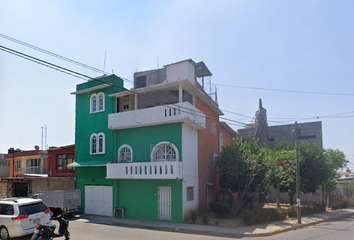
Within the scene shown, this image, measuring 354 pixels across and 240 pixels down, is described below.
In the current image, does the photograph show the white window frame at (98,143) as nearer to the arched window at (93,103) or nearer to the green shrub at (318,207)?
the arched window at (93,103)

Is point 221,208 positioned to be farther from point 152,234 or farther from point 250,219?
point 152,234

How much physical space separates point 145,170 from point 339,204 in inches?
770

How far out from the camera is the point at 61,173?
27203mm

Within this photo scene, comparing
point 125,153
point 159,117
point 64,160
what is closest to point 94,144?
point 125,153

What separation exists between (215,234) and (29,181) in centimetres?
1832

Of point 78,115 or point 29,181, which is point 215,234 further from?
point 29,181

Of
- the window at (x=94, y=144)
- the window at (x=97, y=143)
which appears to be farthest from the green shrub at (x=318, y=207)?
the window at (x=94, y=144)

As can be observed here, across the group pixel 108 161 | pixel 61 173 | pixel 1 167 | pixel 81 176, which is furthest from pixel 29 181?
pixel 1 167

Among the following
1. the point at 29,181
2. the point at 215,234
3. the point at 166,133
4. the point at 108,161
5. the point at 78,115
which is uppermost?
the point at 78,115

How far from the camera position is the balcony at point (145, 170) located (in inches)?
661

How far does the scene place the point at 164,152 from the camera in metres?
18.6

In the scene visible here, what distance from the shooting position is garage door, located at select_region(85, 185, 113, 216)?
20442 mm

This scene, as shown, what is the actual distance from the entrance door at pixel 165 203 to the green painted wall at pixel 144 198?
0.28 metres

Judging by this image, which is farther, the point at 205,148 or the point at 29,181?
the point at 29,181
